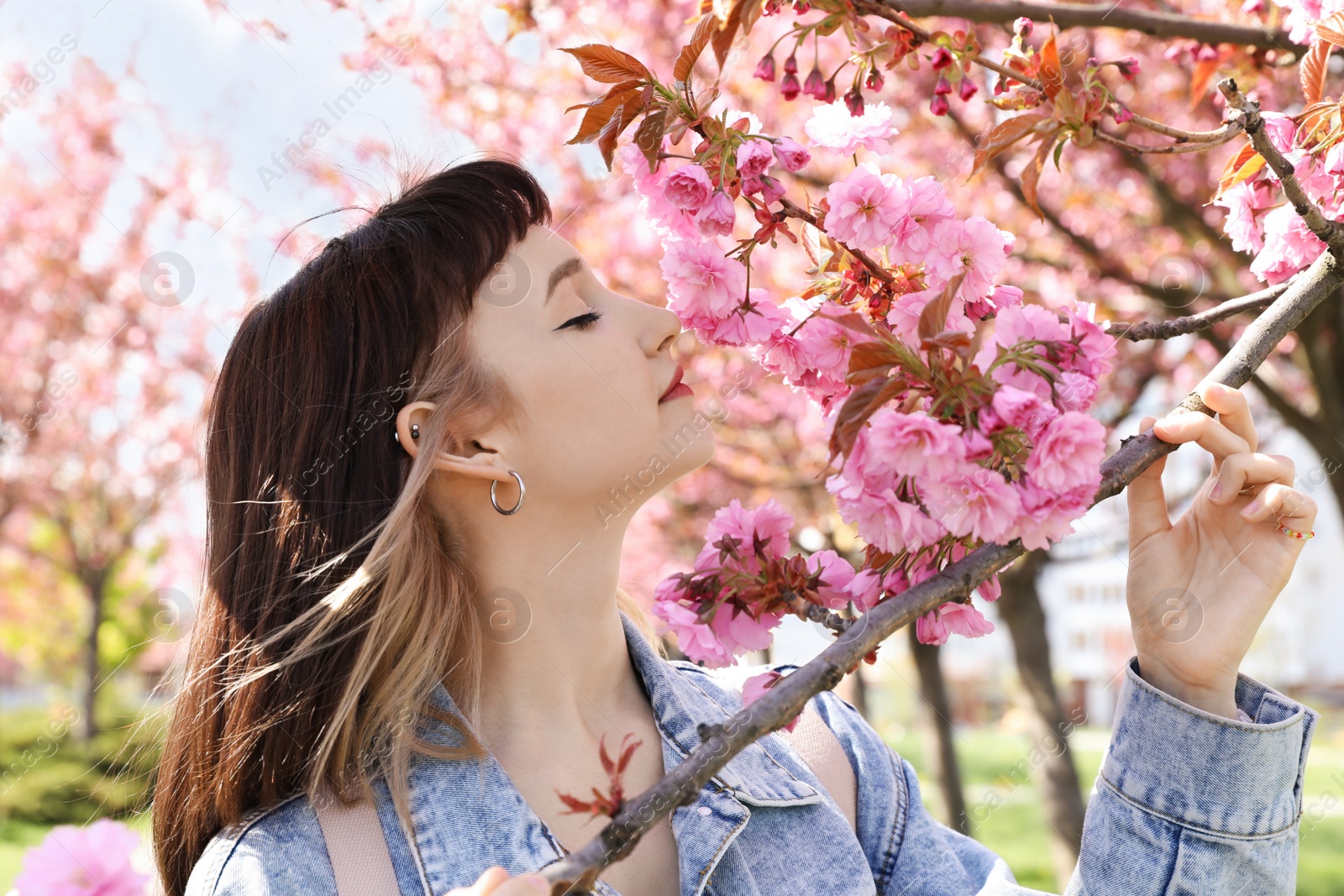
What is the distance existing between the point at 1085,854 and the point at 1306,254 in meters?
0.87

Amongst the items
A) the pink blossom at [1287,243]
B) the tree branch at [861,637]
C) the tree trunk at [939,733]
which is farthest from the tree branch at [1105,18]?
the tree trunk at [939,733]

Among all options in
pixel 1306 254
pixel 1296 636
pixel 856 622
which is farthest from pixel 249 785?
pixel 1296 636

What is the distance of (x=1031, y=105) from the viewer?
1383 millimetres

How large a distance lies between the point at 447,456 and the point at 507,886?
3.10 feet

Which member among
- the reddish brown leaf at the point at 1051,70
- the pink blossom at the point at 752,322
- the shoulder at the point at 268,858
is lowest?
the shoulder at the point at 268,858

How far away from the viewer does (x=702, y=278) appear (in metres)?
1.35

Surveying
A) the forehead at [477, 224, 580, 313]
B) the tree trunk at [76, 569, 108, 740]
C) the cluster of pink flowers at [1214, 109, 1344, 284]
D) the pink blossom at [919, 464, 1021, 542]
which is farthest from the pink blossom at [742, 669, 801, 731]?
the tree trunk at [76, 569, 108, 740]

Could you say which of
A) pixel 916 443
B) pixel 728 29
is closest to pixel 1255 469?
pixel 916 443

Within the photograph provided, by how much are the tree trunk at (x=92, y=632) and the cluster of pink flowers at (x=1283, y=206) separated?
11.2 m

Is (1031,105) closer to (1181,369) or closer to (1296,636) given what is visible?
(1181,369)

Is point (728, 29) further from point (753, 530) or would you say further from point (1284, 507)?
point (1284, 507)

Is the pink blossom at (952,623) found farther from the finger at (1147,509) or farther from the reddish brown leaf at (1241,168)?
the reddish brown leaf at (1241,168)

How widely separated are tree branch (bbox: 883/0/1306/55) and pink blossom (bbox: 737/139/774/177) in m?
0.57

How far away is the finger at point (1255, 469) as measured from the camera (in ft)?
4.00
